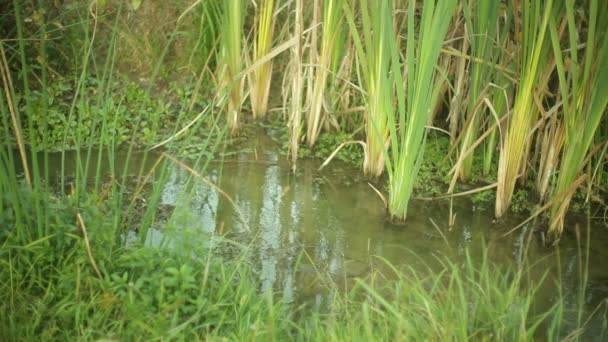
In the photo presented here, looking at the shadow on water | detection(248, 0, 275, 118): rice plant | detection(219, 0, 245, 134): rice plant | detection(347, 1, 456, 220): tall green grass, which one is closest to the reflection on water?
the shadow on water

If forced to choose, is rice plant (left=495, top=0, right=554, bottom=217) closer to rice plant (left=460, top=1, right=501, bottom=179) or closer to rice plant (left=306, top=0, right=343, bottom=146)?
rice plant (left=460, top=1, right=501, bottom=179)

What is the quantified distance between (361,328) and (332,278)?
493 mm

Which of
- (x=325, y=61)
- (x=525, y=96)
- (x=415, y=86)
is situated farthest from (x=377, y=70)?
(x=525, y=96)

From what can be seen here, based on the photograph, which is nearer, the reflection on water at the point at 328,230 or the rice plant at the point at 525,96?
the reflection on water at the point at 328,230

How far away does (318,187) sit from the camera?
3.77m

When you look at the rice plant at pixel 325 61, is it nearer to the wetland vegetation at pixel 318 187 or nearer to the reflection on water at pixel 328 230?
the wetland vegetation at pixel 318 187

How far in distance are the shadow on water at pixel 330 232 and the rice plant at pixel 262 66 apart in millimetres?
521

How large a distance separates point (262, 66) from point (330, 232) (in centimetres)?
133

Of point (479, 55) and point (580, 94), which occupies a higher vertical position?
point (479, 55)

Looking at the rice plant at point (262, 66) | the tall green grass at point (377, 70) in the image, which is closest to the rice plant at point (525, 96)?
the tall green grass at point (377, 70)

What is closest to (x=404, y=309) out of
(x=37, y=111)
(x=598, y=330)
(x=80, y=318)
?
(x=598, y=330)

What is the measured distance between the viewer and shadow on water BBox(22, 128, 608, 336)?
2.89m

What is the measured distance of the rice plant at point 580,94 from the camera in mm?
2941

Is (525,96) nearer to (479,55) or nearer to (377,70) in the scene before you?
(479,55)
